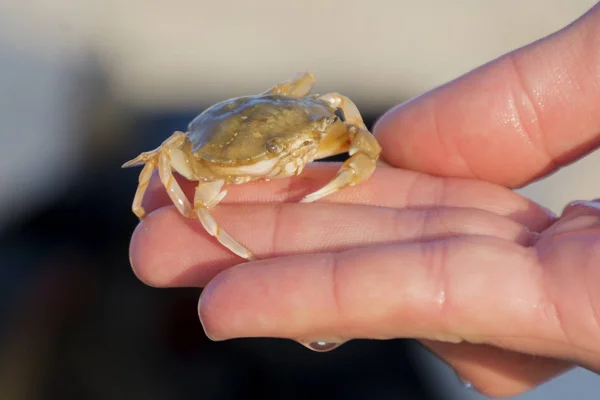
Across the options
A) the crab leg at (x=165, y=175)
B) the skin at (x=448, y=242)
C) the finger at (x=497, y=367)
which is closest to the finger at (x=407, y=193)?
the skin at (x=448, y=242)

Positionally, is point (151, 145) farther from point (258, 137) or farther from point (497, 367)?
point (497, 367)

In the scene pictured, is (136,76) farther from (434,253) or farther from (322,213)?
(434,253)

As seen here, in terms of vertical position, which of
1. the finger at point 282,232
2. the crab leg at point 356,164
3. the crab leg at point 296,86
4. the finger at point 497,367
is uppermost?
the crab leg at point 296,86

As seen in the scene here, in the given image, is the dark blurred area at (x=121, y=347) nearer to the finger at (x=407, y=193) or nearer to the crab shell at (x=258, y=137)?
the finger at (x=407, y=193)

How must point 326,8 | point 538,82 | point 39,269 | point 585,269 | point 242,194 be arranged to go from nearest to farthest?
point 585,269
point 538,82
point 242,194
point 39,269
point 326,8

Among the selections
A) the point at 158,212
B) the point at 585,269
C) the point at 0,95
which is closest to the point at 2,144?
the point at 0,95

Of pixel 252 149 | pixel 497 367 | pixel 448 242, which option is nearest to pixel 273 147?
pixel 252 149
